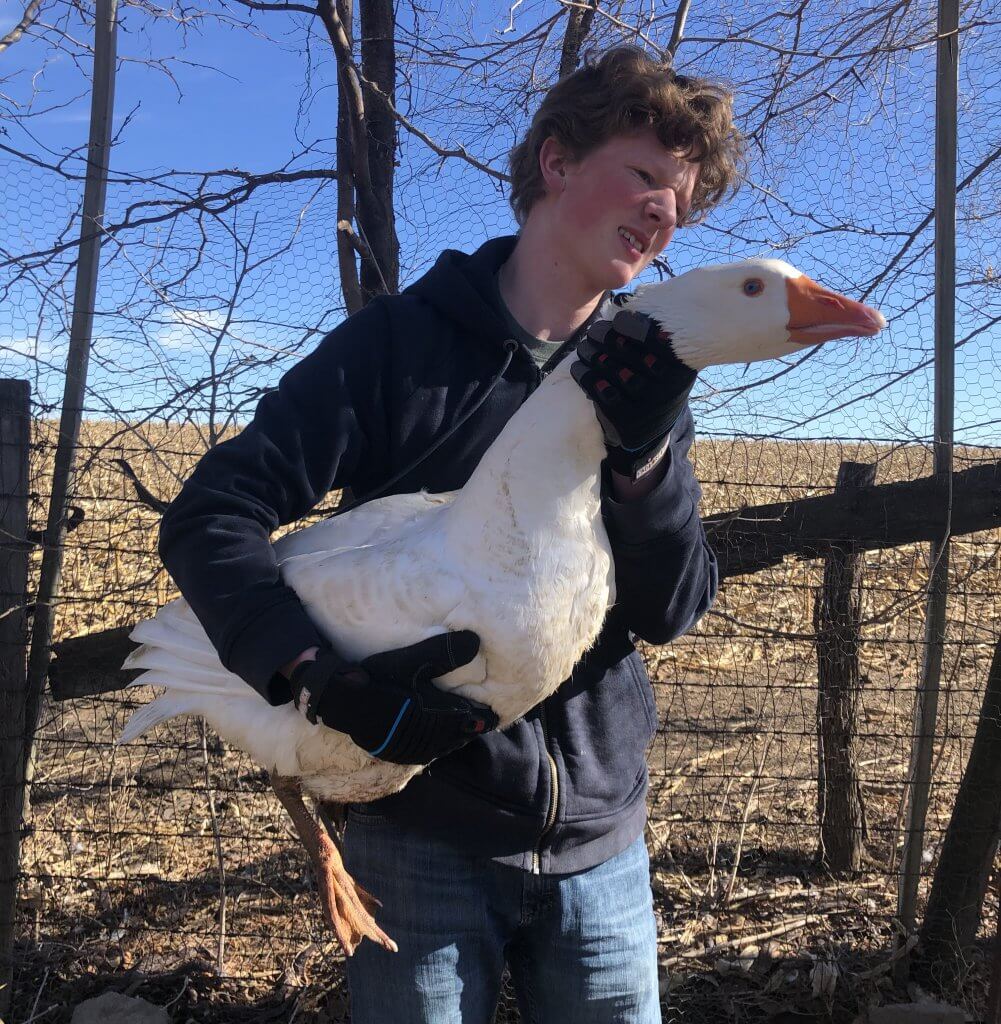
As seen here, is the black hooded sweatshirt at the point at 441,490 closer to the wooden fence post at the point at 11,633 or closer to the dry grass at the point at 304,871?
the dry grass at the point at 304,871

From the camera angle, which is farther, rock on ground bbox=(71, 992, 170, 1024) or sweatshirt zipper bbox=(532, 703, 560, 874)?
rock on ground bbox=(71, 992, 170, 1024)

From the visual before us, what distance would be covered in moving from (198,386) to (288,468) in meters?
1.80

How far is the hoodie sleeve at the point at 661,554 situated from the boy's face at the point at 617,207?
40 centimetres

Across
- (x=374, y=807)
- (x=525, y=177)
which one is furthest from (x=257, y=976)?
(x=525, y=177)

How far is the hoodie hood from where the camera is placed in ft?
6.44

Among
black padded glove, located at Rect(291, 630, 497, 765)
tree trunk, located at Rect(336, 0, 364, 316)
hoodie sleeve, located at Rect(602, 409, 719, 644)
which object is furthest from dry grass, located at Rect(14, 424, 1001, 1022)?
black padded glove, located at Rect(291, 630, 497, 765)

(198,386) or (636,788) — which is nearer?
(636,788)

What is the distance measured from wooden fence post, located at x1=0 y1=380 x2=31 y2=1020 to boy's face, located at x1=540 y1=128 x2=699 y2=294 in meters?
2.33

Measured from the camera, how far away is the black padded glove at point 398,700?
1.59 metres

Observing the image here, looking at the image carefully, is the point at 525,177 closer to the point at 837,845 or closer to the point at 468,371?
the point at 468,371

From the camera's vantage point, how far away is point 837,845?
3967 millimetres

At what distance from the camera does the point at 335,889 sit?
1.96 metres

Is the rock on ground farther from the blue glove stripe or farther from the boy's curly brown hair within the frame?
the boy's curly brown hair

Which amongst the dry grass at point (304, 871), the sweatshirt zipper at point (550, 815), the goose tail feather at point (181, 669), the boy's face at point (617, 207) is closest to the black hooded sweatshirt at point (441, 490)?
the sweatshirt zipper at point (550, 815)
